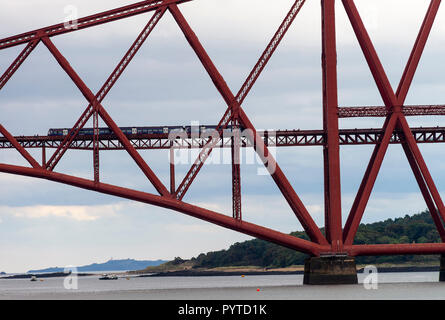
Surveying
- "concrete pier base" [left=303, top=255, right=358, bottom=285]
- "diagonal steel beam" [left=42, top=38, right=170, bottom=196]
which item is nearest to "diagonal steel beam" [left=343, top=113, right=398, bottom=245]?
"concrete pier base" [left=303, top=255, right=358, bottom=285]

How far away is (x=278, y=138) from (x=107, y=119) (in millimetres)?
12209

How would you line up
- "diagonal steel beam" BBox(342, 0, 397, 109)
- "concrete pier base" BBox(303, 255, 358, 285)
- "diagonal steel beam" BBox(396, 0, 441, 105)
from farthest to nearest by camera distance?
"diagonal steel beam" BBox(396, 0, 441, 105)
"diagonal steel beam" BBox(342, 0, 397, 109)
"concrete pier base" BBox(303, 255, 358, 285)

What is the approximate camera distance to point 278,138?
7069cm

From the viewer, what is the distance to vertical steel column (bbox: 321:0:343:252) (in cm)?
6681

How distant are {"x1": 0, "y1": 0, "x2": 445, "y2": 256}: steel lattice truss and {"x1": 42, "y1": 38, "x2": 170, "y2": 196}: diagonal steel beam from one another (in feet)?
0.20

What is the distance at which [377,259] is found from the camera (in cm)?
18100

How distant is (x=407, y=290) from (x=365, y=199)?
1001cm

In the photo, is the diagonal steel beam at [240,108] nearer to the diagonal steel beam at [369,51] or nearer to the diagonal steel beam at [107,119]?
the diagonal steel beam at [107,119]

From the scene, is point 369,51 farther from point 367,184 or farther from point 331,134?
point 367,184

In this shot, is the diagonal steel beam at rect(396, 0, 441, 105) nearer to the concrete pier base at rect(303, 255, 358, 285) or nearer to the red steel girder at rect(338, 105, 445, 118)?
the red steel girder at rect(338, 105, 445, 118)

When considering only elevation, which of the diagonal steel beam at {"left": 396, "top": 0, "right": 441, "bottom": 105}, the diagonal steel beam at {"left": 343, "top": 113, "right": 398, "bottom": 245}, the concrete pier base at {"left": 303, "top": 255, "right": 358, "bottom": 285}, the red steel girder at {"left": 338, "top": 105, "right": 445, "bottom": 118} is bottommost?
the concrete pier base at {"left": 303, "top": 255, "right": 358, "bottom": 285}

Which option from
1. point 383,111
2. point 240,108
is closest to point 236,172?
point 240,108

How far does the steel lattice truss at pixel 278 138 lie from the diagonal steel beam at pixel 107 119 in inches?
2.4

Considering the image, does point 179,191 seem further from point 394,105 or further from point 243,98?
point 394,105
